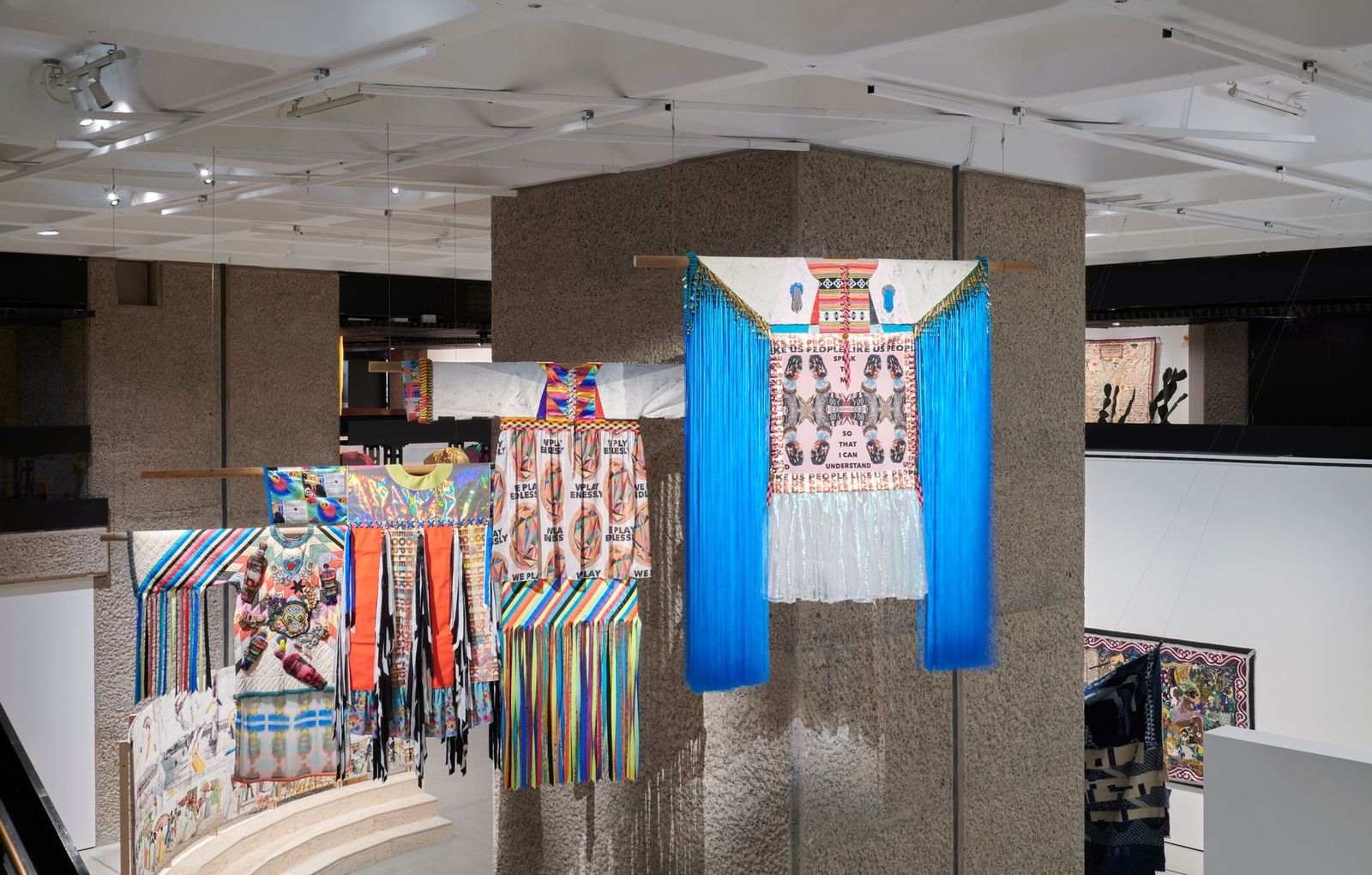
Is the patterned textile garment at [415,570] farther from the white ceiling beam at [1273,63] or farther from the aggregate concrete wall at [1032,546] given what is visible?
the white ceiling beam at [1273,63]

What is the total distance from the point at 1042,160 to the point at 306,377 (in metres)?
5.66

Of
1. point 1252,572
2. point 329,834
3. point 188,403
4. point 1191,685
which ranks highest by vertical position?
point 188,403

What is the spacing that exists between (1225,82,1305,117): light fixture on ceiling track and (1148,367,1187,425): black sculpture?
6092 millimetres

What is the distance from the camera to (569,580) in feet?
14.5

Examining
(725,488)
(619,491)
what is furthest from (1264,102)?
(619,491)

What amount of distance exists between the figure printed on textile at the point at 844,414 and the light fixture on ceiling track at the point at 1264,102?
1.44 metres

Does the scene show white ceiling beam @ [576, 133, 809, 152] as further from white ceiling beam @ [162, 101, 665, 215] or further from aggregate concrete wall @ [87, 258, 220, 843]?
aggregate concrete wall @ [87, 258, 220, 843]

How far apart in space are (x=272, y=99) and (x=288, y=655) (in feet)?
5.81

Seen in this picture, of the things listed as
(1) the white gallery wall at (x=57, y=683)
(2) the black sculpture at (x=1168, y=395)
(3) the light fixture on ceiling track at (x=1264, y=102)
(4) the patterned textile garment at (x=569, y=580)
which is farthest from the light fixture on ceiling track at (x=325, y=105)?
(2) the black sculpture at (x=1168, y=395)

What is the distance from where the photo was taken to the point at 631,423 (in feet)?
14.5

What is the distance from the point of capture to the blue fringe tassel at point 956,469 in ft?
13.4

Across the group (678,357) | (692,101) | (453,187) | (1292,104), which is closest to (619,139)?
(692,101)

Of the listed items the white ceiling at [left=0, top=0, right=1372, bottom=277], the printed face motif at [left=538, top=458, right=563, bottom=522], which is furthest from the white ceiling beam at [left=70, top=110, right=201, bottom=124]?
the printed face motif at [left=538, top=458, right=563, bottom=522]

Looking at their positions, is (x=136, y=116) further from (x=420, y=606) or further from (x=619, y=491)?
(x=619, y=491)
